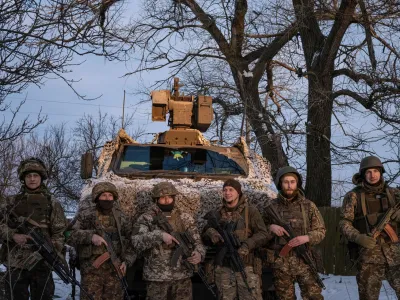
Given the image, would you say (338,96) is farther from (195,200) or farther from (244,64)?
(195,200)

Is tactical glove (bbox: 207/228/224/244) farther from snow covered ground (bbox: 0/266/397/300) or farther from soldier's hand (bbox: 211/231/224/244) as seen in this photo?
snow covered ground (bbox: 0/266/397/300)

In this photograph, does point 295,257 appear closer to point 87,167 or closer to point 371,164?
point 371,164

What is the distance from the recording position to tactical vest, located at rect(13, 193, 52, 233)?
19.7 feet

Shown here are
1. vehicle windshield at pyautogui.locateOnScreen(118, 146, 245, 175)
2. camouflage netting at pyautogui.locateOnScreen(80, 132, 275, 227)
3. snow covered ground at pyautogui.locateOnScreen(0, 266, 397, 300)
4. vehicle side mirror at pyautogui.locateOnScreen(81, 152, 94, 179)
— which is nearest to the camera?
camouflage netting at pyautogui.locateOnScreen(80, 132, 275, 227)

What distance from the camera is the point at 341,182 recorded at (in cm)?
1332

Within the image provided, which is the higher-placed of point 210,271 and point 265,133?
point 265,133

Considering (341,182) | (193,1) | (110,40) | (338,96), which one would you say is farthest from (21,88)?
(193,1)

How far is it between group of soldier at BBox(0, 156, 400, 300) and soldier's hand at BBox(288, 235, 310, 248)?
1cm

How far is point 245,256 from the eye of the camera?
6059 millimetres

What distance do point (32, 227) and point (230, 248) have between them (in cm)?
207

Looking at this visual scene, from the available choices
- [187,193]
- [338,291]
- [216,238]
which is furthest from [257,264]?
[338,291]

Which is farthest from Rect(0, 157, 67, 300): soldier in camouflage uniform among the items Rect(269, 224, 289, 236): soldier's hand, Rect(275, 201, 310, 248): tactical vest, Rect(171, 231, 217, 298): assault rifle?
Rect(275, 201, 310, 248): tactical vest

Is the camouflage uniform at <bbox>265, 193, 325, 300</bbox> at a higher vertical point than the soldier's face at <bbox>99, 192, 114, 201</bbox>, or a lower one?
lower

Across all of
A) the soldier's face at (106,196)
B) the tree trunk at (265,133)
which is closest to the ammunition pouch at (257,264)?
the soldier's face at (106,196)
